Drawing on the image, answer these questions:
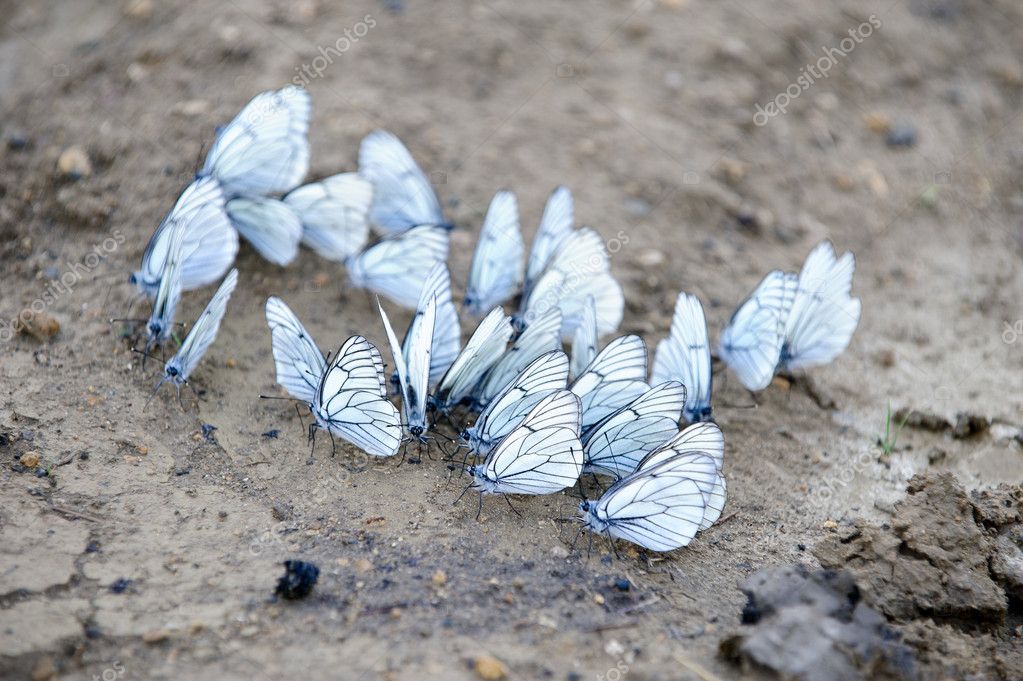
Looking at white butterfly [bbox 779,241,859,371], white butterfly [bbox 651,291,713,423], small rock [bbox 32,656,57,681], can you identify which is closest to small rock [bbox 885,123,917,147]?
white butterfly [bbox 779,241,859,371]

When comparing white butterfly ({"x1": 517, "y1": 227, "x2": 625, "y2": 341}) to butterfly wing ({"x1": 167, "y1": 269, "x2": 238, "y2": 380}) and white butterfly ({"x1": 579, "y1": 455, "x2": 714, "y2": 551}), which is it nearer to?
white butterfly ({"x1": 579, "y1": 455, "x2": 714, "y2": 551})

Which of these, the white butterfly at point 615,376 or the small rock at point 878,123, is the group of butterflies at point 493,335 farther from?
the small rock at point 878,123

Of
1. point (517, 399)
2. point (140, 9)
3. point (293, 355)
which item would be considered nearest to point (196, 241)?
point (293, 355)

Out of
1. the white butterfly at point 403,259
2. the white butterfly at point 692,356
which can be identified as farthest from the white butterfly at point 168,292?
the white butterfly at point 692,356

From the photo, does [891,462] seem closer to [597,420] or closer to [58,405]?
[597,420]

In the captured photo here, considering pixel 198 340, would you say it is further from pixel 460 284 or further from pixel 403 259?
pixel 460 284

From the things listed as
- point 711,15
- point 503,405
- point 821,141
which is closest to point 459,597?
point 503,405
